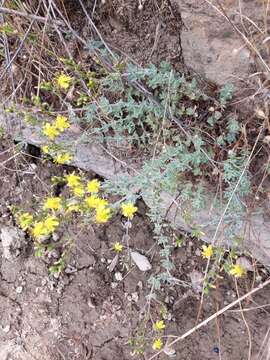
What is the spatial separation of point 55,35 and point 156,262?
4.63 ft

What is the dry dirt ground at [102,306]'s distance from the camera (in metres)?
2.78

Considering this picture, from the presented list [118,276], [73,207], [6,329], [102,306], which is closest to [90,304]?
[102,306]

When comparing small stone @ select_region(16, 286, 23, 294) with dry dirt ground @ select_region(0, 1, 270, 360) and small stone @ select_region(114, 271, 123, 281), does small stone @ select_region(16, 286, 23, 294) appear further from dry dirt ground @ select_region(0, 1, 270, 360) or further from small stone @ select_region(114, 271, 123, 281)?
small stone @ select_region(114, 271, 123, 281)

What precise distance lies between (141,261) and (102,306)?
1.09ft

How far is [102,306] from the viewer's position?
2.88 m

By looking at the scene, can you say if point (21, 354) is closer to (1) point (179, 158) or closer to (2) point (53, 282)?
(2) point (53, 282)

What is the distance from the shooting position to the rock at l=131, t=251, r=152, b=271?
288 centimetres

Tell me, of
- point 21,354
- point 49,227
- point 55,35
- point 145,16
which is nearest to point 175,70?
point 145,16

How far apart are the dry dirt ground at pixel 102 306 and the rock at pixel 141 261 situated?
0.03 m

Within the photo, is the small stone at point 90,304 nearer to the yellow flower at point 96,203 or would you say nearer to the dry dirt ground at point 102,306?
the dry dirt ground at point 102,306

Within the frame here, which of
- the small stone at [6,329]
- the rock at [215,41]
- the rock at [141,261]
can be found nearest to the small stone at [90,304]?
the rock at [141,261]

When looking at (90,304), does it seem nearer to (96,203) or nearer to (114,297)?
(114,297)

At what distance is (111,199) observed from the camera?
293 cm

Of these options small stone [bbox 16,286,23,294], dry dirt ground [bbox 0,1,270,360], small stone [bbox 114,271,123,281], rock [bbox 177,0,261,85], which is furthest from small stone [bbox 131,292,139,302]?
rock [bbox 177,0,261,85]
